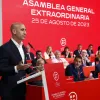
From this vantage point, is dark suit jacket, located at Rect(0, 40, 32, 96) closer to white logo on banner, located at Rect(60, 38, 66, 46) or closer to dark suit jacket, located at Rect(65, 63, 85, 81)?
dark suit jacket, located at Rect(65, 63, 85, 81)

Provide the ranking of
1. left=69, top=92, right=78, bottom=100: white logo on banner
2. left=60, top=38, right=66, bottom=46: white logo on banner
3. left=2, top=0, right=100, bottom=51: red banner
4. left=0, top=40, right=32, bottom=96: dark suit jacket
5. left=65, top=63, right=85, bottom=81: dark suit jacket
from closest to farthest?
1. left=0, top=40, right=32, bottom=96: dark suit jacket
2. left=69, top=92, right=78, bottom=100: white logo on banner
3. left=65, top=63, right=85, bottom=81: dark suit jacket
4. left=2, top=0, right=100, bottom=51: red banner
5. left=60, top=38, right=66, bottom=46: white logo on banner

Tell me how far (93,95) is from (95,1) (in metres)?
8.84

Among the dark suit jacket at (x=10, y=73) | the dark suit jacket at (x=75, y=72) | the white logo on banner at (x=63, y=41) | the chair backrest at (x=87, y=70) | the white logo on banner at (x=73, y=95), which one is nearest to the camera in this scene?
the dark suit jacket at (x=10, y=73)


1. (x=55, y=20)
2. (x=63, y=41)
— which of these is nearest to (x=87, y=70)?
(x=55, y=20)

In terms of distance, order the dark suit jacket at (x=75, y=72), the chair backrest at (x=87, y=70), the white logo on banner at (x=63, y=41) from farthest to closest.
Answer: the white logo on banner at (x=63, y=41) < the chair backrest at (x=87, y=70) < the dark suit jacket at (x=75, y=72)

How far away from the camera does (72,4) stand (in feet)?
36.4

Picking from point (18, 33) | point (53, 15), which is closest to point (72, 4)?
point (53, 15)

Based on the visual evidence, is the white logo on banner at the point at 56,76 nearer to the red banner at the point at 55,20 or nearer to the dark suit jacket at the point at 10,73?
the dark suit jacket at the point at 10,73

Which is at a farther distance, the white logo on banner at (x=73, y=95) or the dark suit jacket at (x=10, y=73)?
the white logo on banner at (x=73, y=95)

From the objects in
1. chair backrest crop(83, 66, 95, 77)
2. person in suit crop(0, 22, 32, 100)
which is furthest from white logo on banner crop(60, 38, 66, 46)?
person in suit crop(0, 22, 32, 100)

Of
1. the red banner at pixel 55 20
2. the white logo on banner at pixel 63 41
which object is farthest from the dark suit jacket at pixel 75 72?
the white logo on banner at pixel 63 41

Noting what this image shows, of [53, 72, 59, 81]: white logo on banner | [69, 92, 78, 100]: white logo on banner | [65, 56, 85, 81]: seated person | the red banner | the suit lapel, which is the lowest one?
[69, 92, 78, 100]: white logo on banner

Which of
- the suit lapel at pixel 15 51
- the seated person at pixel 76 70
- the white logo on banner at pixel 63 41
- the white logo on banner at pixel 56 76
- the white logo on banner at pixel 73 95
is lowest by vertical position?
the white logo on banner at pixel 73 95

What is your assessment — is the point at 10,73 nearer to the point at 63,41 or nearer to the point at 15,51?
the point at 15,51
